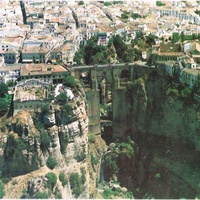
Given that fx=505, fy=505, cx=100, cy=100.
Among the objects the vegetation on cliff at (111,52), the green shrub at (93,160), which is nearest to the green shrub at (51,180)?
the green shrub at (93,160)

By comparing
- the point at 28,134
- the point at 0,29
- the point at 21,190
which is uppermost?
the point at 0,29

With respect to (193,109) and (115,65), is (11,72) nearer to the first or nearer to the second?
(115,65)

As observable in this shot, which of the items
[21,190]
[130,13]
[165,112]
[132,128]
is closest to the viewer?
[21,190]

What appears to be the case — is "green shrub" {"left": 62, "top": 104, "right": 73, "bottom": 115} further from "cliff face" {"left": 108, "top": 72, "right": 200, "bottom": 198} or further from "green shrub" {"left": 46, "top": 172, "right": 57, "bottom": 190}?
"cliff face" {"left": 108, "top": 72, "right": 200, "bottom": 198}

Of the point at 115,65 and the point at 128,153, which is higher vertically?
the point at 115,65

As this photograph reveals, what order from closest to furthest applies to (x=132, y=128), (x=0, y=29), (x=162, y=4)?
(x=132, y=128) < (x=0, y=29) < (x=162, y=4)

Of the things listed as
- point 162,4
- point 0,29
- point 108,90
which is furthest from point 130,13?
point 108,90
